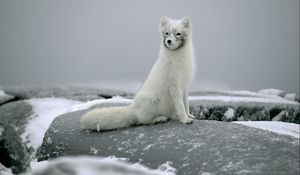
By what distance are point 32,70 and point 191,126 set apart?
29894 mm

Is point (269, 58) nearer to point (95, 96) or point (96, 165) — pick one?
point (95, 96)

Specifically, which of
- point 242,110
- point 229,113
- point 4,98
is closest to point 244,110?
point 242,110

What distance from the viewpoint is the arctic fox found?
6.25 meters

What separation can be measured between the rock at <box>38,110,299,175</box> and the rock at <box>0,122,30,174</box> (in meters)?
1.67

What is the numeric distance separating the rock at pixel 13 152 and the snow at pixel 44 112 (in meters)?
0.18

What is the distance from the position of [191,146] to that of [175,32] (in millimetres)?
1825

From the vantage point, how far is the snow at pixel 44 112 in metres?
8.47

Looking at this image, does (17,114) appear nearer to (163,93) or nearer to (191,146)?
(163,93)

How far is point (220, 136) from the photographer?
214 inches

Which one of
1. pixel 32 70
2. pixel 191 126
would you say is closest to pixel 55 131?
pixel 191 126

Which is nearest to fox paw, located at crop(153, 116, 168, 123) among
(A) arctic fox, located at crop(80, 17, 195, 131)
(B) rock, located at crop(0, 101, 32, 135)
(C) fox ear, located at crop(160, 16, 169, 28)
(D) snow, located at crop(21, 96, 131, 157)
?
(A) arctic fox, located at crop(80, 17, 195, 131)

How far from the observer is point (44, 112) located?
9727 mm

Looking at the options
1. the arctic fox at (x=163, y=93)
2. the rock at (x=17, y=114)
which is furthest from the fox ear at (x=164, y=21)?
the rock at (x=17, y=114)

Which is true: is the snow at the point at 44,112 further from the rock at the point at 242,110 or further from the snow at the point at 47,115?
the rock at the point at 242,110
